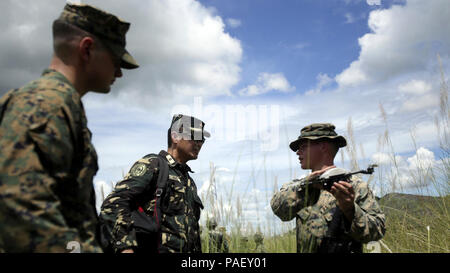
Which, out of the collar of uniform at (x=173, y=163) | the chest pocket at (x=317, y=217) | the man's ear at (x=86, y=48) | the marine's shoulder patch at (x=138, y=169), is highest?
the man's ear at (x=86, y=48)

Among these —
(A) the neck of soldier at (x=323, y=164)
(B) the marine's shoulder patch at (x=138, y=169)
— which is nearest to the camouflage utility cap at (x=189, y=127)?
(B) the marine's shoulder patch at (x=138, y=169)

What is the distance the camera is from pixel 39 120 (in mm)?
1312

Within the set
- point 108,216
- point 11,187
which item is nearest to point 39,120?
point 11,187

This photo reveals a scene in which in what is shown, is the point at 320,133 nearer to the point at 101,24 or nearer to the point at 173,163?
the point at 173,163

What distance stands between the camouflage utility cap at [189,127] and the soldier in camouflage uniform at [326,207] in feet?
3.77

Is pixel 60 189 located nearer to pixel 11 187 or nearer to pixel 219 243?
pixel 11 187

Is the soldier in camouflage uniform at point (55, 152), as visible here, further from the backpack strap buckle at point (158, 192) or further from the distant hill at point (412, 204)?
the distant hill at point (412, 204)

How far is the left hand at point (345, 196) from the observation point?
7.72 feet

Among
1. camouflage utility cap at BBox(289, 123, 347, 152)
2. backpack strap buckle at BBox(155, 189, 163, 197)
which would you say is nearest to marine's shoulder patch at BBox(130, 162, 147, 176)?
backpack strap buckle at BBox(155, 189, 163, 197)

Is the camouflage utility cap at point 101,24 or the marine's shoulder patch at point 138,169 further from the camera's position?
the marine's shoulder patch at point 138,169

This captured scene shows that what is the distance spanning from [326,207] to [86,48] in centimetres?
214

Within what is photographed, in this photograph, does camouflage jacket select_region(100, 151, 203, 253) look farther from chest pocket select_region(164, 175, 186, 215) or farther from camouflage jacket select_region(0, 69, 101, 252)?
camouflage jacket select_region(0, 69, 101, 252)

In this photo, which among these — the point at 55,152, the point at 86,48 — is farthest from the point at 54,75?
the point at 55,152

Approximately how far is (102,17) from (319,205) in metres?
2.15
